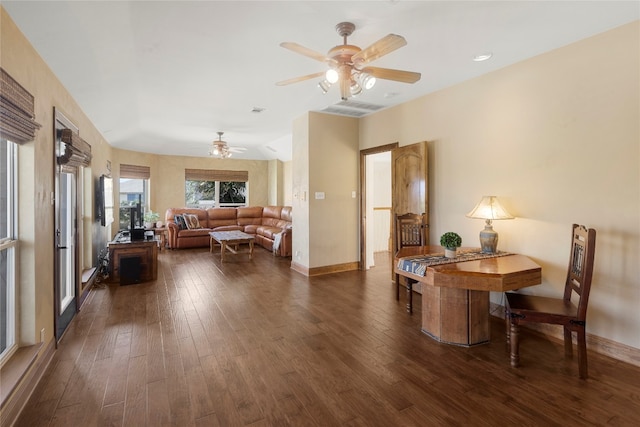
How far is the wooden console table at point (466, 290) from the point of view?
2.44 meters

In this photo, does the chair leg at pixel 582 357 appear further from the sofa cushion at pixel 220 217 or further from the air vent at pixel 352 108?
the sofa cushion at pixel 220 217

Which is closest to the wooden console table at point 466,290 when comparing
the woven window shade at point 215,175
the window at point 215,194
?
the woven window shade at point 215,175

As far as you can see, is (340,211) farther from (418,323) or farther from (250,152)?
(250,152)

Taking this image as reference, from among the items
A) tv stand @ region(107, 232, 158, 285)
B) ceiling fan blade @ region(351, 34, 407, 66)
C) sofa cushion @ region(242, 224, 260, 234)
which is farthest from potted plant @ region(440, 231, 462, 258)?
sofa cushion @ region(242, 224, 260, 234)

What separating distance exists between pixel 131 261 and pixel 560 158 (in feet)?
17.6

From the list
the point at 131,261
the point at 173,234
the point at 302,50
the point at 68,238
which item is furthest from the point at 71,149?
the point at 173,234

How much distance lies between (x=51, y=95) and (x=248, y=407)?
301 centimetres

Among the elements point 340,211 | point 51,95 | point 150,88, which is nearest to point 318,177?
point 340,211

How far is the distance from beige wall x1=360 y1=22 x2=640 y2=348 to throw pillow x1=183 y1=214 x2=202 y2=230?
621cm

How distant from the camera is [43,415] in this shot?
1849 millimetres

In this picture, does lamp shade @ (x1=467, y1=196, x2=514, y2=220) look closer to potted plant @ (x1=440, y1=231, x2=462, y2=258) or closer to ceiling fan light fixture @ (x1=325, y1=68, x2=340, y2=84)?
potted plant @ (x1=440, y1=231, x2=462, y2=258)

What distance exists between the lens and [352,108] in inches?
191

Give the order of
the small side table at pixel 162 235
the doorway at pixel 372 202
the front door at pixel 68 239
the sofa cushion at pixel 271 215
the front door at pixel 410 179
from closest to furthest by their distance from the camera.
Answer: the front door at pixel 68 239 → the front door at pixel 410 179 → the doorway at pixel 372 202 → the small side table at pixel 162 235 → the sofa cushion at pixel 271 215

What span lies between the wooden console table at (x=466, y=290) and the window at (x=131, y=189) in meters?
7.02
